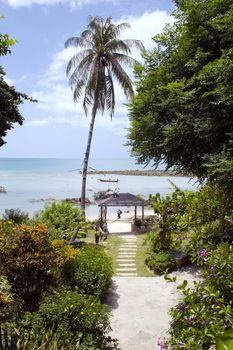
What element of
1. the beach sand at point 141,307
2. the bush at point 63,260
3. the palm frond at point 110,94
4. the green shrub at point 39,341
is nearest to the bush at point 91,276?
the bush at point 63,260

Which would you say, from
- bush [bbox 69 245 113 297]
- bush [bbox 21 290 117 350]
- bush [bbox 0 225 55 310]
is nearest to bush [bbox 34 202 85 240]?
bush [bbox 69 245 113 297]

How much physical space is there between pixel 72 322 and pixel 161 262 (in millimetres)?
6963

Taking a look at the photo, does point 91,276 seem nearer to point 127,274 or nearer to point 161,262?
point 127,274

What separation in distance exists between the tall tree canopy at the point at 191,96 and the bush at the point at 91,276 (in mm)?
3532

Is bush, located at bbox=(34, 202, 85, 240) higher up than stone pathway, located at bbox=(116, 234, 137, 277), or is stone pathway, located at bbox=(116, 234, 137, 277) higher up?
bush, located at bbox=(34, 202, 85, 240)

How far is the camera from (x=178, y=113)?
355 inches

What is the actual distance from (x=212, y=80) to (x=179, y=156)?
7.96ft

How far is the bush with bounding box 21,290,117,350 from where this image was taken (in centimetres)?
693

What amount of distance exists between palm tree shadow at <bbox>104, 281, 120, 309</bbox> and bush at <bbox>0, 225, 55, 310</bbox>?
7.05 feet

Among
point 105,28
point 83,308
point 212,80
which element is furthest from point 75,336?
point 105,28

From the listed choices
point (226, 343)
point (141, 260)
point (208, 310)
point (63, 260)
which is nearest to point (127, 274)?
point (141, 260)

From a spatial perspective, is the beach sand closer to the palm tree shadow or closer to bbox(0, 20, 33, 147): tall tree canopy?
the palm tree shadow

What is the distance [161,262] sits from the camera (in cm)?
1366

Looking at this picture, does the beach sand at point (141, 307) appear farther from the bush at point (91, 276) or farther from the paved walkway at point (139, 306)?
the bush at point (91, 276)
